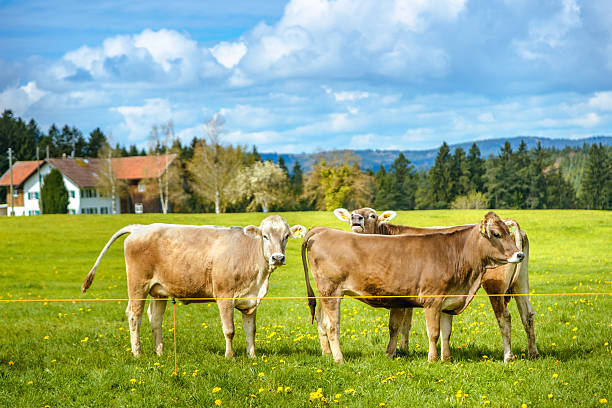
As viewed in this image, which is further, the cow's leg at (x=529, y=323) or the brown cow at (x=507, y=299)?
the cow's leg at (x=529, y=323)

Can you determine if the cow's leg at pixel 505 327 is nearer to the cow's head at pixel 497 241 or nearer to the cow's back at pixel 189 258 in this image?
the cow's head at pixel 497 241

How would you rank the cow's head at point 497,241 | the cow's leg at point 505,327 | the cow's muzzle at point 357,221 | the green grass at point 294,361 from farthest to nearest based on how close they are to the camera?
the cow's muzzle at point 357,221, the cow's leg at point 505,327, the cow's head at point 497,241, the green grass at point 294,361

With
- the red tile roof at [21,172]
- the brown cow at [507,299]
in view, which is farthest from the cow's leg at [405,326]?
the red tile roof at [21,172]

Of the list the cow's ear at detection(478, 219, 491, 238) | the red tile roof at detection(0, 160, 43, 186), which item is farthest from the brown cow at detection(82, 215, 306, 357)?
the red tile roof at detection(0, 160, 43, 186)

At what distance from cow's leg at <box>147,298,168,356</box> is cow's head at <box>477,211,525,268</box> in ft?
21.0

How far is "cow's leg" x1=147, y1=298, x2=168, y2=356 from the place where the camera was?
11094mm

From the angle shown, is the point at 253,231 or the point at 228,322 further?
the point at 253,231

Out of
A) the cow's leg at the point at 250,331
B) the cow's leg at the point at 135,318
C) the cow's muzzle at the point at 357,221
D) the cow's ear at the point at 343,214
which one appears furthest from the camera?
the cow's ear at the point at 343,214

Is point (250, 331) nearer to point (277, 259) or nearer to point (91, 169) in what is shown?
point (277, 259)

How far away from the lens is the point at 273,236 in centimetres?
1008

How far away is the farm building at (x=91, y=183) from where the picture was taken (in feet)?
290

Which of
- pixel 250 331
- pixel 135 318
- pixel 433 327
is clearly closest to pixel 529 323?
pixel 433 327

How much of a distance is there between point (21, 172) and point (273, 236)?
9680 cm

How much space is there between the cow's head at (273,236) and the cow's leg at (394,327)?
7.68 feet
